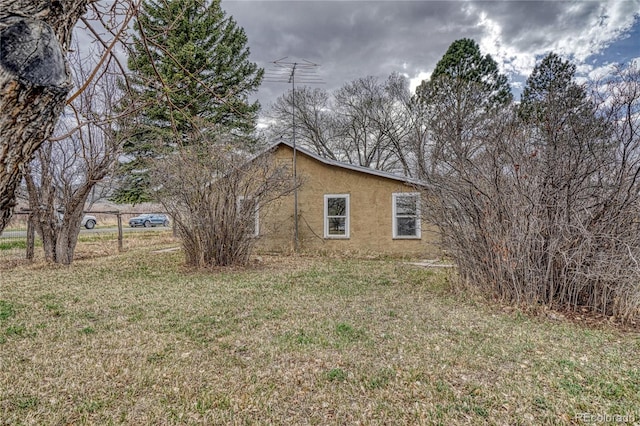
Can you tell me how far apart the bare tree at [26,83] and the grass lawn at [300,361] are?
2.08 metres

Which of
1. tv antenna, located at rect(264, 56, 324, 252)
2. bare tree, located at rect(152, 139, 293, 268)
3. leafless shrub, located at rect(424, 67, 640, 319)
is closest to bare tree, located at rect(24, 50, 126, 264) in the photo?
bare tree, located at rect(152, 139, 293, 268)

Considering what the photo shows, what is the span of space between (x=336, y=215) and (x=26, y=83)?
1113 centimetres

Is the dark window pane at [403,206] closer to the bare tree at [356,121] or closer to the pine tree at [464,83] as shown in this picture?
the pine tree at [464,83]

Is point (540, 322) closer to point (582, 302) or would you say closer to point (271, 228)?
point (582, 302)

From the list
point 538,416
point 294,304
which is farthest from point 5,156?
point 294,304

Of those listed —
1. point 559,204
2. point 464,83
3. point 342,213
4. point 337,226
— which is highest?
point 464,83

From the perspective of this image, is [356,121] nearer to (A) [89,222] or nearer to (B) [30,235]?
(B) [30,235]

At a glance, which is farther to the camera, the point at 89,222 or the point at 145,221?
the point at 145,221

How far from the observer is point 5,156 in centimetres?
104

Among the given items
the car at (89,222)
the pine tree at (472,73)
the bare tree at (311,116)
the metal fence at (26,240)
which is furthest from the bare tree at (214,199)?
the car at (89,222)

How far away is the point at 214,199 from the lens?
8148mm

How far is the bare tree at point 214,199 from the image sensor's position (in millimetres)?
7871

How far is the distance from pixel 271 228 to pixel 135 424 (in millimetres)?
9962

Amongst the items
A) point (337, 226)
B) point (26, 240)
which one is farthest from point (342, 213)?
point (26, 240)
